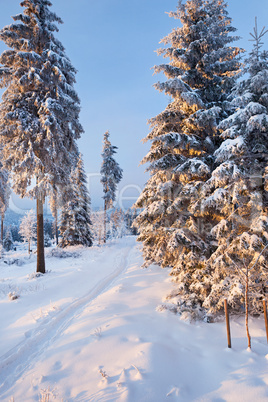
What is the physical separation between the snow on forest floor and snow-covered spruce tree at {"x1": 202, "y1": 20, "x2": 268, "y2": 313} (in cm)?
129

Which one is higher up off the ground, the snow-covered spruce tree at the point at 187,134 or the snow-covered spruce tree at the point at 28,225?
the snow-covered spruce tree at the point at 187,134

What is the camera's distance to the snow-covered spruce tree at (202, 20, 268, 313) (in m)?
5.93

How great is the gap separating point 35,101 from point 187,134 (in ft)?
28.7

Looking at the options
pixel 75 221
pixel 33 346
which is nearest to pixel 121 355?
pixel 33 346

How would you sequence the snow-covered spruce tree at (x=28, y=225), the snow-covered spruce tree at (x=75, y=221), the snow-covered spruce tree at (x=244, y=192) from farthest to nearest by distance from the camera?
the snow-covered spruce tree at (x=28, y=225), the snow-covered spruce tree at (x=75, y=221), the snow-covered spruce tree at (x=244, y=192)

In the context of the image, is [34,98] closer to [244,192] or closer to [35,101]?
[35,101]

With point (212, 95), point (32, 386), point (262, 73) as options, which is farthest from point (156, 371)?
point (212, 95)

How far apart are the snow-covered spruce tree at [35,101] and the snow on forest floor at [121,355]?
634cm

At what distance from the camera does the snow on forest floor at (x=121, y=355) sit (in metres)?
3.68

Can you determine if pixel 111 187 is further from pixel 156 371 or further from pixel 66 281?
pixel 156 371

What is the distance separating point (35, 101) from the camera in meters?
11.2

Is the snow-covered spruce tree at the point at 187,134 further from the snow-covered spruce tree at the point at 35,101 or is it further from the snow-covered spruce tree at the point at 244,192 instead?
the snow-covered spruce tree at the point at 35,101

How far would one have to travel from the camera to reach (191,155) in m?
8.95

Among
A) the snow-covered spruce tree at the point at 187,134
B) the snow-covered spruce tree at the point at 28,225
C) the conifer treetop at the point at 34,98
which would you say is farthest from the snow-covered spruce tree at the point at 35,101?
the snow-covered spruce tree at the point at 28,225
